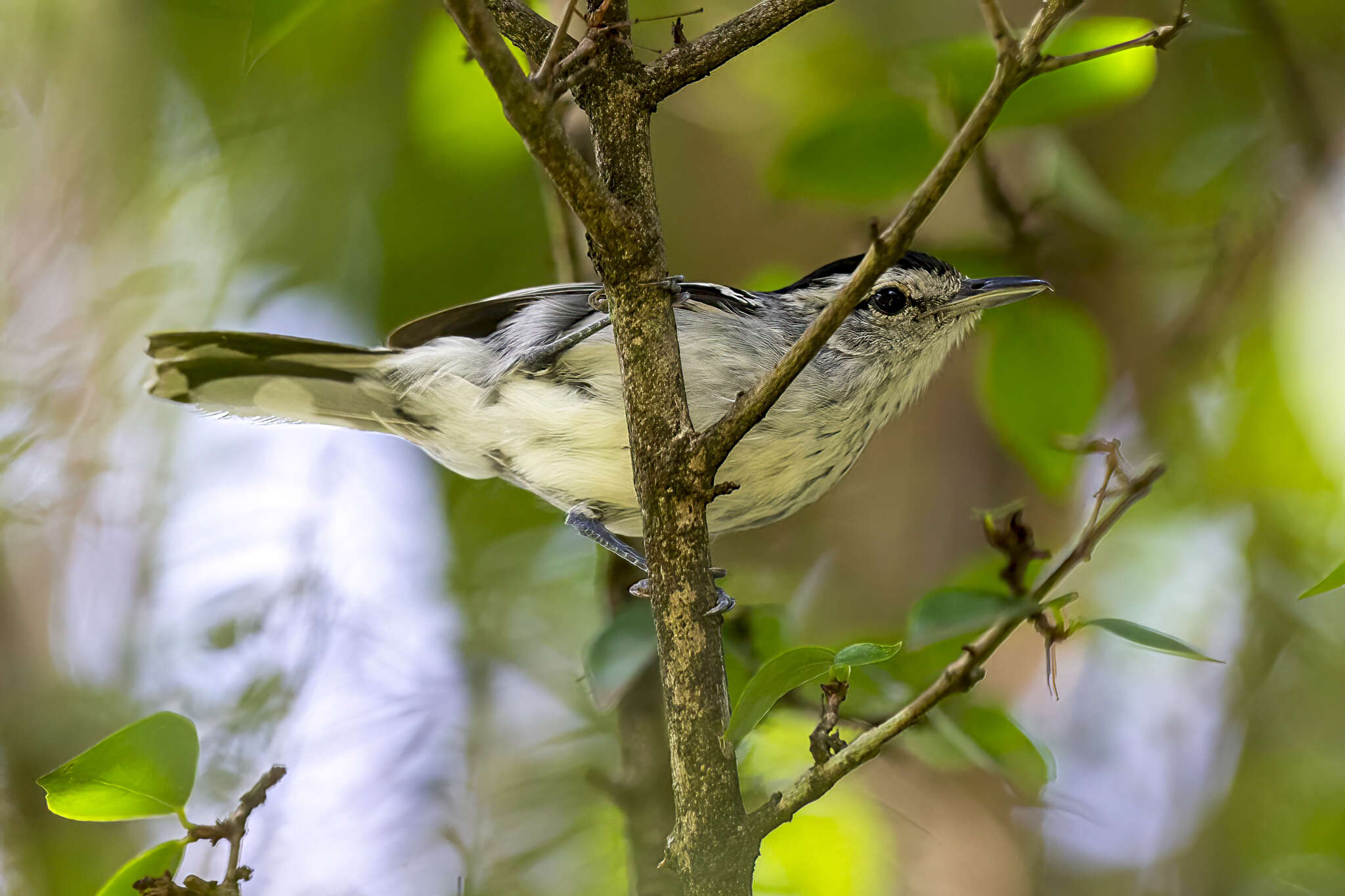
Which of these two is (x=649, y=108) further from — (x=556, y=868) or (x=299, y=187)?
(x=299, y=187)

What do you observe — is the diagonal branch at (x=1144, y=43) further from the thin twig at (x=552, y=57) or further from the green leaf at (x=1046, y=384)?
the green leaf at (x=1046, y=384)

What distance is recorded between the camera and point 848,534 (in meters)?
4.51

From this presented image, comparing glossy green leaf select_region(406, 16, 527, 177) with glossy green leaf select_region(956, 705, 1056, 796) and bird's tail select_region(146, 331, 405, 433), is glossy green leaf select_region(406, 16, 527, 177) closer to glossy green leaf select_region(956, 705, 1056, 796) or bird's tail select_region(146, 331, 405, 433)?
bird's tail select_region(146, 331, 405, 433)

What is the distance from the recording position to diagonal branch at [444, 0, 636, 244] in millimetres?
1381

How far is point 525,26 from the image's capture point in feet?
6.27

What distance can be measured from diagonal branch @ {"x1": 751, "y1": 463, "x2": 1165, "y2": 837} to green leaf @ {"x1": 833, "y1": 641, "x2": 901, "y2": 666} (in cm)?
10

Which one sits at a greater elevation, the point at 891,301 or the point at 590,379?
the point at 891,301

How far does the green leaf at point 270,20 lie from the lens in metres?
1.75

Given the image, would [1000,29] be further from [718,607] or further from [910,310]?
[910,310]

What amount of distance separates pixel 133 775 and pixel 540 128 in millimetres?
1246

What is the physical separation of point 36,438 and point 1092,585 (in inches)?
170

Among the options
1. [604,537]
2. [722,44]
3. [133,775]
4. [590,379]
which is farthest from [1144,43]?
[133,775]

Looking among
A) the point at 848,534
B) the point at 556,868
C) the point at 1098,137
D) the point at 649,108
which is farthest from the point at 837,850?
the point at 1098,137

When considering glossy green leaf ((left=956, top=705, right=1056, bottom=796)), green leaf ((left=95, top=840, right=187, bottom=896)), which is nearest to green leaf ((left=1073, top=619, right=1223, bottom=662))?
glossy green leaf ((left=956, top=705, right=1056, bottom=796))
